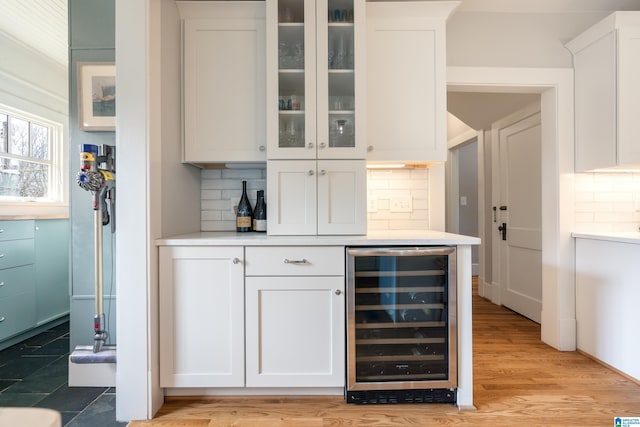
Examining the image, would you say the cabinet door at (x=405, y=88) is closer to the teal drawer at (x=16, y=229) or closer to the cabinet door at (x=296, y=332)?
the cabinet door at (x=296, y=332)

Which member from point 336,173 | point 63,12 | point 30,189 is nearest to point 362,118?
point 336,173

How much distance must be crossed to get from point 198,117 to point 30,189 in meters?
2.71

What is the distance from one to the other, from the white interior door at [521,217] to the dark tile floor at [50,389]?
3.50 metres

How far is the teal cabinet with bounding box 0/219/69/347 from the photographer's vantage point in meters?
2.65

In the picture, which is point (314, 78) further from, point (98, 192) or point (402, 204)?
point (98, 192)

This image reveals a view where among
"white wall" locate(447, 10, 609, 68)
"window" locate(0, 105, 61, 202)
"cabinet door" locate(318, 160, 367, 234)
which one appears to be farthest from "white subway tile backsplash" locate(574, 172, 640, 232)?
"window" locate(0, 105, 61, 202)

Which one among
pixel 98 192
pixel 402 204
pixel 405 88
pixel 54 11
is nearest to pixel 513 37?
pixel 405 88

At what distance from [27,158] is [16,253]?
123 cm

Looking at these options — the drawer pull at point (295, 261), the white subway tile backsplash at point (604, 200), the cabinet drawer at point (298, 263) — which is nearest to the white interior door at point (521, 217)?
Result: the white subway tile backsplash at point (604, 200)

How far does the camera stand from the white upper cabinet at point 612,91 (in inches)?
86.4

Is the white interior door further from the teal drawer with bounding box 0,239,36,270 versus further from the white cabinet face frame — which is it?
the teal drawer with bounding box 0,239,36,270

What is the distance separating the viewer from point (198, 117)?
2.05m

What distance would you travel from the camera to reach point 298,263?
1.78m

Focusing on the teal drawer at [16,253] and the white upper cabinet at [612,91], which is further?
the teal drawer at [16,253]
